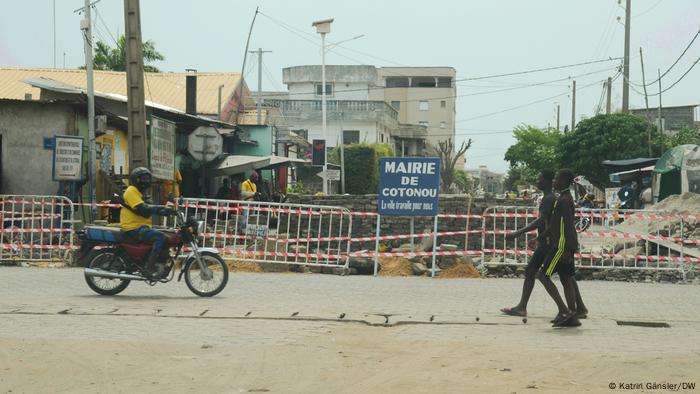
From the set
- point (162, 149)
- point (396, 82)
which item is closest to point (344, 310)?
point (162, 149)

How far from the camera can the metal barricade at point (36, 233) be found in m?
17.8

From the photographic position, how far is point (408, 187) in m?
17.3

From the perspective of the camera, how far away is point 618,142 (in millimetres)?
50750

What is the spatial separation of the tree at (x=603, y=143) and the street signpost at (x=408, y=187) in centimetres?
3546

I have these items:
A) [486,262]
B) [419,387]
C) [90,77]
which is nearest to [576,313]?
[419,387]

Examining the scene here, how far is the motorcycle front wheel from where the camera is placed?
1257cm

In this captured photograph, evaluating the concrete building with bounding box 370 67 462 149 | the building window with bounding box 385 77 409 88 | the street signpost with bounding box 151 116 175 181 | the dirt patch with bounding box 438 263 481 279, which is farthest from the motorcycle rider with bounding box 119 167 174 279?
the building window with bounding box 385 77 409 88

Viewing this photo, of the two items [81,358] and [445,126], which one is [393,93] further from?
[81,358]

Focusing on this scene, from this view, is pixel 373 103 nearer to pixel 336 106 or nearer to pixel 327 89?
pixel 336 106

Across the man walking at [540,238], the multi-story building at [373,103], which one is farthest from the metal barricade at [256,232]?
the multi-story building at [373,103]

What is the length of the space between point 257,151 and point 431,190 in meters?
27.3

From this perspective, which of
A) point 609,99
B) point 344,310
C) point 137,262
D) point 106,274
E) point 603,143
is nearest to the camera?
point 344,310

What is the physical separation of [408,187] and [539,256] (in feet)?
23.0

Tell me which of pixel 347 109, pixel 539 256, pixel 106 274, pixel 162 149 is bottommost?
pixel 106 274
